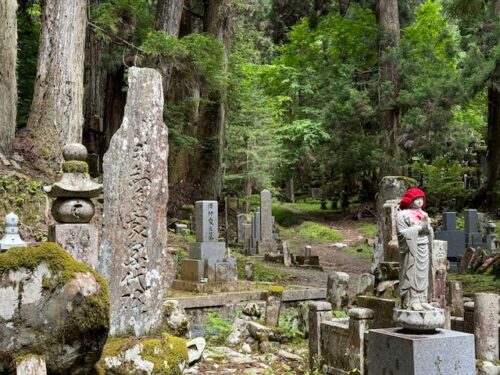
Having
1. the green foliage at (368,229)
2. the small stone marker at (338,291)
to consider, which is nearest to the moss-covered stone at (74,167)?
the small stone marker at (338,291)

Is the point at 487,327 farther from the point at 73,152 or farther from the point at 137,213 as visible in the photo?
the point at 73,152

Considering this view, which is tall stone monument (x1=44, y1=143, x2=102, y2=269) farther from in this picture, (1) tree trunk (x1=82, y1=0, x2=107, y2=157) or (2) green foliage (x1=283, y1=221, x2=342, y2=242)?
(2) green foliage (x1=283, y1=221, x2=342, y2=242)

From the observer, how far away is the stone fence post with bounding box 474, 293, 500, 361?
6.47m

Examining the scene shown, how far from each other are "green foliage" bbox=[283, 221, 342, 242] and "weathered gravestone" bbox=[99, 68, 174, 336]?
17988 millimetres

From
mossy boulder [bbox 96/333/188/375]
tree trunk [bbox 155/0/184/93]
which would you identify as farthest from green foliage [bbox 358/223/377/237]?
mossy boulder [bbox 96/333/188/375]

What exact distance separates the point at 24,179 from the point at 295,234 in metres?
16.3

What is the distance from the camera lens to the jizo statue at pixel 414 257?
17.0 ft

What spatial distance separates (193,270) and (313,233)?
1417 cm

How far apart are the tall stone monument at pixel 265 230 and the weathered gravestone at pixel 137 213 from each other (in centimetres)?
1308

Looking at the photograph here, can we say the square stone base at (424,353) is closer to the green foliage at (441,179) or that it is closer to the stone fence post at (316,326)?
the stone fence post at (316,326)

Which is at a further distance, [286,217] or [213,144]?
[286,217]

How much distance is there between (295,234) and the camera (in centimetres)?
2577

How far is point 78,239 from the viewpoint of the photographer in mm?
5629

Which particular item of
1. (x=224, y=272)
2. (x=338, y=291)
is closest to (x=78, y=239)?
(x=338, y=291)
